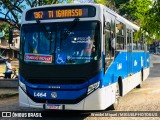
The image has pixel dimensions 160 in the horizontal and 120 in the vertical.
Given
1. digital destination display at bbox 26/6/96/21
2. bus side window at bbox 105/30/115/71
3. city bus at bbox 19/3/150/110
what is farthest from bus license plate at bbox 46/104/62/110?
digital destination display at bbox 26/6/96/21

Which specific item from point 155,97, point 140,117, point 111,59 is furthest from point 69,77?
point 155,97

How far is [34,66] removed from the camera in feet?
32.8

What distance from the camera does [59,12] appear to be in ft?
33.4

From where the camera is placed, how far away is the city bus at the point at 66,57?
9.61 meters

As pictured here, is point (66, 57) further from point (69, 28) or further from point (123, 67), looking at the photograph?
point (123, 67)

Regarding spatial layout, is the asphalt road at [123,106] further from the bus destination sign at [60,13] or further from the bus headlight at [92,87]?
the bus destination sign at [60,13]

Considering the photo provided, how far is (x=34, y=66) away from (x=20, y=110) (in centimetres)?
285

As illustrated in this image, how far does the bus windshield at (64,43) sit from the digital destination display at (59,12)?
254 millimetres

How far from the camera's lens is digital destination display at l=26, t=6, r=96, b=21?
32.7 ft

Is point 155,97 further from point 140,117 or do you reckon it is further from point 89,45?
point 89,45

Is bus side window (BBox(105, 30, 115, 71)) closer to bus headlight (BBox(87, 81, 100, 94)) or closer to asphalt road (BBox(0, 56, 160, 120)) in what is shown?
bus headlight (BBox(87, 81, 100, 94))

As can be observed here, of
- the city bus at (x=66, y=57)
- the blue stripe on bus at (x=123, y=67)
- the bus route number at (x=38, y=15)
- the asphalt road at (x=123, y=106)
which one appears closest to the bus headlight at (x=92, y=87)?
the city bus at (x=66, y=57)

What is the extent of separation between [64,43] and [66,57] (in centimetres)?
39

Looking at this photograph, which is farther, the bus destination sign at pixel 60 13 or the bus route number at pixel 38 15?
the bus route number at pixel 38 15
